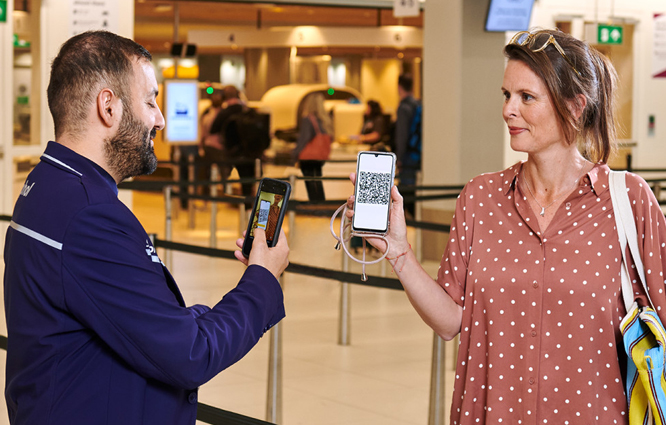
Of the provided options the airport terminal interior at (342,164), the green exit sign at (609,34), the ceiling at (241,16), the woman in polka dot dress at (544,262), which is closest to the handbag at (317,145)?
the airport terminal interior at (342,164)

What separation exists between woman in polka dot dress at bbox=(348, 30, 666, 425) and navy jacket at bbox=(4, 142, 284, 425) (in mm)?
673

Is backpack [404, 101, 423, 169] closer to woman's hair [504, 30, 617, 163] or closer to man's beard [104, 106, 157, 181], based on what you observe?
woman's hair [504, 30, 617, 163]

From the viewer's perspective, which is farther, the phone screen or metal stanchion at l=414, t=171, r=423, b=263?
metal stanchion at l=414, t=171, r=423, b=263

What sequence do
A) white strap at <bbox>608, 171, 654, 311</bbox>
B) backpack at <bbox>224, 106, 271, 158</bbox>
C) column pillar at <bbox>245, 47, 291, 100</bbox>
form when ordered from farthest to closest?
column pillar at <bbox>245, 47, 291, 100</bbox> < backpack at <bbox>224, 106, 271, 158</bbox> < white strap at <bbox>608, 171, 654, 311</bbox>

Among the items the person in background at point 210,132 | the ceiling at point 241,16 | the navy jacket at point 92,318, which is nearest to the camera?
the navy jacket at point 92,318

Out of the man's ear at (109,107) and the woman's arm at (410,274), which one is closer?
the man's ear at (109,107)

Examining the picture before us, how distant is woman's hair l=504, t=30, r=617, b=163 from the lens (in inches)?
83.0

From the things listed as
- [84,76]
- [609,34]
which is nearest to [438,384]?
[84,76]

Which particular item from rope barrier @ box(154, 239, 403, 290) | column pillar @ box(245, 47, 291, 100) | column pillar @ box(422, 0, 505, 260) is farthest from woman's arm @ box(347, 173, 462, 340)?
column pillar @ box(245, 47, 291, 100)

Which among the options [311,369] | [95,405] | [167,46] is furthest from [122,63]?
[167,46]

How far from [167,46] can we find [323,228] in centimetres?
1581

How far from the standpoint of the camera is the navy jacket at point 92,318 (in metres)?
1.62

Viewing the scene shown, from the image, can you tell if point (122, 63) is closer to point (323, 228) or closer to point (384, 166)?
point (384, 166)

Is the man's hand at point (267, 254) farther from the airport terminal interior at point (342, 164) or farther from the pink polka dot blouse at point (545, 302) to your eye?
the airport terminal interior at point (342, 164)
